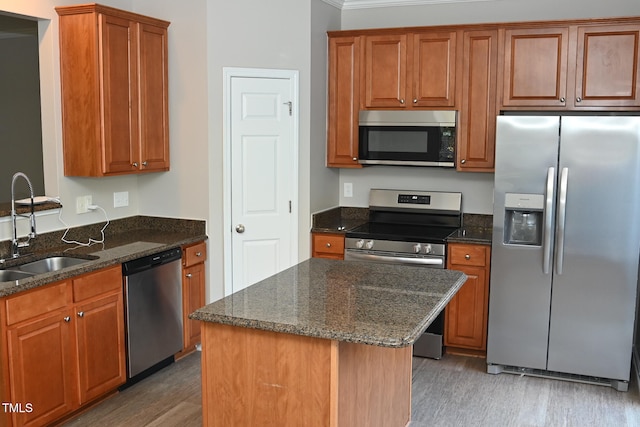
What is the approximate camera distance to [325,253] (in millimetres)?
4875

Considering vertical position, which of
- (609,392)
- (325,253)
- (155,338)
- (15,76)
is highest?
(15,76)

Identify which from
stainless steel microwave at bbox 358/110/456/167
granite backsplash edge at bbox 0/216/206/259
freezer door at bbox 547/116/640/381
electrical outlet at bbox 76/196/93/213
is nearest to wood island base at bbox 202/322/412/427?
granite backsplash edge at bbox 0/216/206/259

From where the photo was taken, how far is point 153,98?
14.7ft

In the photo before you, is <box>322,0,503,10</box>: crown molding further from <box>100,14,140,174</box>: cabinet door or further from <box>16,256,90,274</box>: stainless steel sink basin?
<box>16,256,90,274</box>: stainless steel sink basin

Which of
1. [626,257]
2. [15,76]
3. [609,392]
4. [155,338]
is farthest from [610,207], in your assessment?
[15,76]

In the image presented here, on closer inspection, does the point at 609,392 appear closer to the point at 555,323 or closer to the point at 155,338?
the point at 555,323

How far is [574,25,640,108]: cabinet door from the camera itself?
421 centimetres

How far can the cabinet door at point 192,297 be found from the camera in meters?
4.47

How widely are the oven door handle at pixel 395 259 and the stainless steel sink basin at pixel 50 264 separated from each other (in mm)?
1910

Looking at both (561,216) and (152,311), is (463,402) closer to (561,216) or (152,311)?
(561,216)

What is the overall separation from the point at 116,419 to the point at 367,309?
74.0 inches

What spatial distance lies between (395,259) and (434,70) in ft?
4.64

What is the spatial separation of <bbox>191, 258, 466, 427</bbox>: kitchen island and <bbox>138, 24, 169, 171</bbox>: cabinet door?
6.35 ft

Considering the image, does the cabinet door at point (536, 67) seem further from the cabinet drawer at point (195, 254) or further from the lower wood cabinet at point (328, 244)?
the cabinet drawer at point (195, 254)
